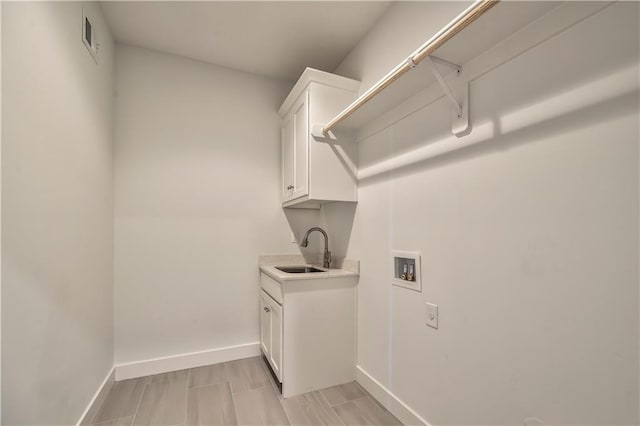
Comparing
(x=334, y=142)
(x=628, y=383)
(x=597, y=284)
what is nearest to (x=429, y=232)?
(x=597, y=284)

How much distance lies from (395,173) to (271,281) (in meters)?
1.21

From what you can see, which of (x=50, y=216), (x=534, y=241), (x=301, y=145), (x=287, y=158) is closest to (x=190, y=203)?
(x=287, y=158)

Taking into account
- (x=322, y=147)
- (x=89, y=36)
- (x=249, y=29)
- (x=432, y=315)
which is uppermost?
(x=249, y=29)

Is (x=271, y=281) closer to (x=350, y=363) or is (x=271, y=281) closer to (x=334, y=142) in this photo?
(x=350, y=363)

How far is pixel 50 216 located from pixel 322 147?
153 cm

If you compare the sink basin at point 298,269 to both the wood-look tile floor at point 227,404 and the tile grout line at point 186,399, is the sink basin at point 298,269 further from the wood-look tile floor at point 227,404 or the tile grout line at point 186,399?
the tile grout line at point 186,399

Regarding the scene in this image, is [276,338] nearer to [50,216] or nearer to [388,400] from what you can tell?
[388,400]

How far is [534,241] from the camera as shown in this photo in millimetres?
1018

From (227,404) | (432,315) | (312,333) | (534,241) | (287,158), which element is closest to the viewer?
(534,241)

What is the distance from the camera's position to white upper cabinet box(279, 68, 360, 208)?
2029mm

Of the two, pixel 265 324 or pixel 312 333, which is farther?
pixel 265 324

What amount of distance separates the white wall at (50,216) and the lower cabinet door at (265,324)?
1.09 meters

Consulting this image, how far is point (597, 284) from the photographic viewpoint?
2.82ft

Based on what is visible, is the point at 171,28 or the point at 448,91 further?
the point at 171,28
